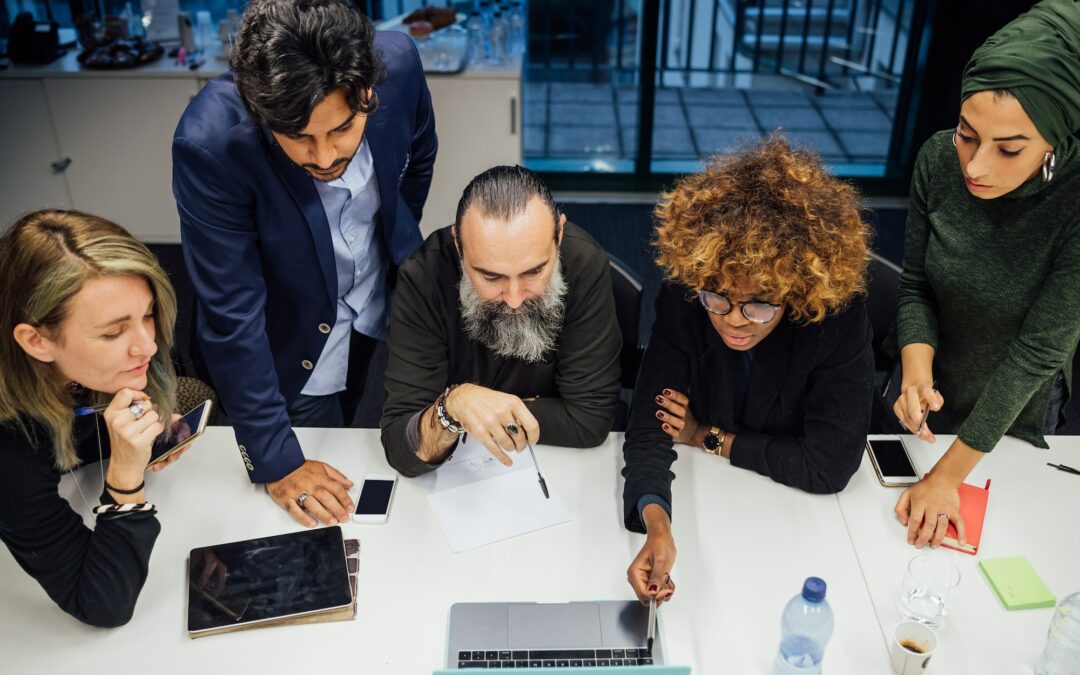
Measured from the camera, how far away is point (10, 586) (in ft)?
5.89

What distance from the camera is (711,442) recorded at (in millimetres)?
2105

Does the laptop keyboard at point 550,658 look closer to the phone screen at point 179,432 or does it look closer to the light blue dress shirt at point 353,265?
the phone screen at point 179,432

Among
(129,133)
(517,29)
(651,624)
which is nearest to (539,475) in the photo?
(651,624)

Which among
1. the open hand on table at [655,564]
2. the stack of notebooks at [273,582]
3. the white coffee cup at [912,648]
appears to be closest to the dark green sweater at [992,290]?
the white coffee cup at [912,648]

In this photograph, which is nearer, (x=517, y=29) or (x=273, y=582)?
(x=273, y=582)

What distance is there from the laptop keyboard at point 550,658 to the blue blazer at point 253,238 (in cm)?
63

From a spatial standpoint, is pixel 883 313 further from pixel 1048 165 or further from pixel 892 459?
pixel 1048 165

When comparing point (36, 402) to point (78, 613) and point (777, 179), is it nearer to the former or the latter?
point (78, 613)

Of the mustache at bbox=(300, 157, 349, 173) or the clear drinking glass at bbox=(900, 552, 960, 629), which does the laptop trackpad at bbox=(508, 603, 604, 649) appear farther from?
the mustache at bbox=(300, 157, 349, 173)

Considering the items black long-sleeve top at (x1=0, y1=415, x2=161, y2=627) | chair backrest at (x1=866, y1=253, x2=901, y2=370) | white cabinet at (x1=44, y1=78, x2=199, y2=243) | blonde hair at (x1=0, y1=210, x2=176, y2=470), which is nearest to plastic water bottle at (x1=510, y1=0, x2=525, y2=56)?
white cabinet at (x1=44, y1=78, x2=199, y2=243)

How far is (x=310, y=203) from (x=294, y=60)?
1.35ft

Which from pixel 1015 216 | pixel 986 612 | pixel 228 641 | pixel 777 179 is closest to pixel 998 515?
pixel 986 612

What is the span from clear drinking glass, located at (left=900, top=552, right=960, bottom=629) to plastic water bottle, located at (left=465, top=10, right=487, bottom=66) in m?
3.21

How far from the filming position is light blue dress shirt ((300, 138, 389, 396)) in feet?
7.05
